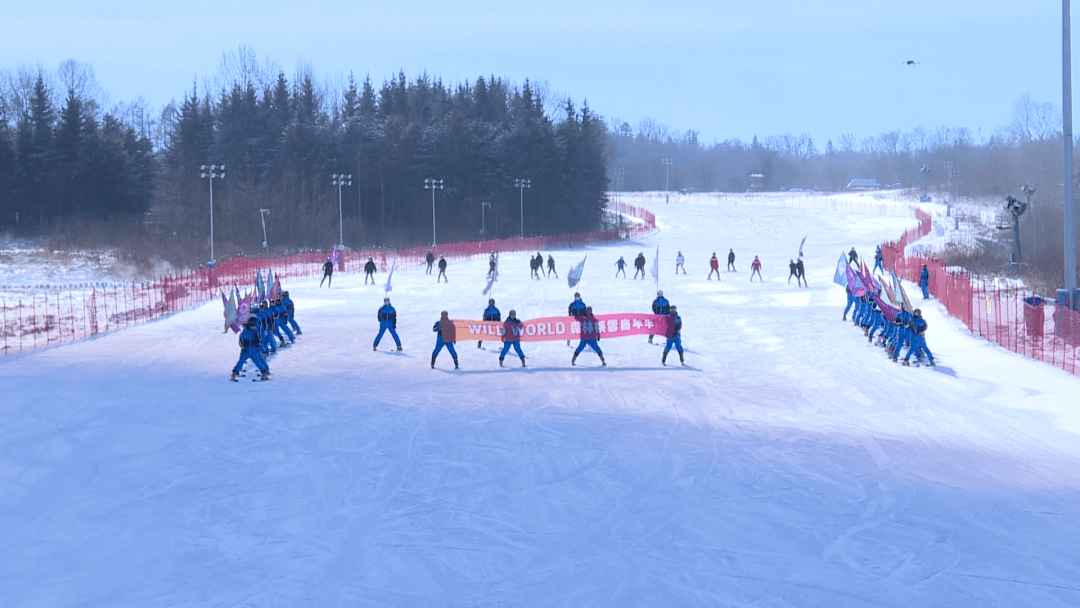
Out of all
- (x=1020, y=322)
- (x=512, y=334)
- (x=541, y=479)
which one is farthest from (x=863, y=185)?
(x=541, y=479)

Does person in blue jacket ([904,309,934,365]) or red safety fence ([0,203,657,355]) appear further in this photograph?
red safety fence ([0,203,657,355])

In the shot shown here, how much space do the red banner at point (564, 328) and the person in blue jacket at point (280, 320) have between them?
15.5ft

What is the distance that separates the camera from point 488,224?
101 meters

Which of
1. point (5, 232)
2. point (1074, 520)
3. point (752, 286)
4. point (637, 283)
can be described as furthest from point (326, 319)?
point (5, 232)

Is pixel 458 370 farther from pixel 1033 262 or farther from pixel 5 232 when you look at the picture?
pixel 5 232

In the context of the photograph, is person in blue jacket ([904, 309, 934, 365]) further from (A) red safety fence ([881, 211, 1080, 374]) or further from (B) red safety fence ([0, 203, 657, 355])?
(B) red safety fence ([0, 203, 657, 355])

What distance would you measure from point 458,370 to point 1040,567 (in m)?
13.9

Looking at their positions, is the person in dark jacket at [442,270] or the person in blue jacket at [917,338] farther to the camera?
the person in dark jacket at [442,270]

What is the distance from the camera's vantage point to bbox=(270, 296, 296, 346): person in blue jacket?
24.8 m

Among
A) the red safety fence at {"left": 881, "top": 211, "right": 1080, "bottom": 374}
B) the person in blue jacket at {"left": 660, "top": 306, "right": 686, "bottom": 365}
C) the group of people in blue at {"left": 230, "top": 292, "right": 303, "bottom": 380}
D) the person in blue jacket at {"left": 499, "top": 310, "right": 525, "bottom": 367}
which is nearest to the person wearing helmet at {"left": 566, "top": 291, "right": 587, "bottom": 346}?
the person in blue jacket at {"left": 499, "top": 310, "right": 525, "bottom": 367}

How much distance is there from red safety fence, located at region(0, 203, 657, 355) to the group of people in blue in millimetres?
6255

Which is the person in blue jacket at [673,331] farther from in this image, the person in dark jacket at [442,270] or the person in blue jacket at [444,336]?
the person in dark jacket at [442,270]

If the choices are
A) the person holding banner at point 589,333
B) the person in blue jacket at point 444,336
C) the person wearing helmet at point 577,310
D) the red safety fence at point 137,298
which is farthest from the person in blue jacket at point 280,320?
the person holding banner at point 589,333

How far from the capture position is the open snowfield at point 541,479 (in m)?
8.70
